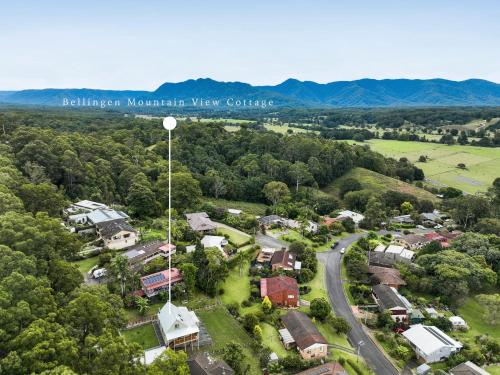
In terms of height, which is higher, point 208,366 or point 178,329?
point 178,329

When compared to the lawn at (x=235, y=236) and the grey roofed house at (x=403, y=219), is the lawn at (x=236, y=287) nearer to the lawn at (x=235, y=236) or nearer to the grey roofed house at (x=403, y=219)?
the lawn at (x=235, y=236)

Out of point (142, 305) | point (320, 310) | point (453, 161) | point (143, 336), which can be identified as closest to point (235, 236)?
point (320, 310)

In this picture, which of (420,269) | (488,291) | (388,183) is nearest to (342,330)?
(420,269)

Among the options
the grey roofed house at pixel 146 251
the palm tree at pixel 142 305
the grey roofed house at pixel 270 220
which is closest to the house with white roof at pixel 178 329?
the palm tree at pixel 142 305

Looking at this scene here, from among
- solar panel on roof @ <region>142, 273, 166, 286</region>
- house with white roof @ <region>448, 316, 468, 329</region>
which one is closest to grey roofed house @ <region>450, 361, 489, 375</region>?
house with white roof @ <region>448, 316, 468, 329</region>

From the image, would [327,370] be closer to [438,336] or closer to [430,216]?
[438,336]

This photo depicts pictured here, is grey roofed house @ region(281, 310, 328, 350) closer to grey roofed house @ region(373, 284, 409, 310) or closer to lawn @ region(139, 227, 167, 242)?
grey roofed house @ region(373, 284, 409, 310)
